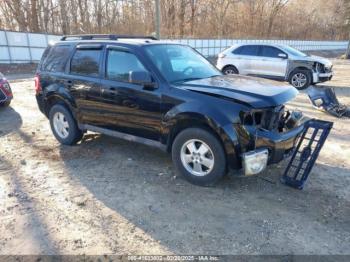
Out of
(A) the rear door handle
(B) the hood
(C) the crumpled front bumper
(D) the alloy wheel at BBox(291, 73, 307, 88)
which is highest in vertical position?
(B) the hood

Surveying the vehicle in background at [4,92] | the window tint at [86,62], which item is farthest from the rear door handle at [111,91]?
the vehicle in background at [4,92]

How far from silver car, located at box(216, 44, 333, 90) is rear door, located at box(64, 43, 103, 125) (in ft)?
26.9

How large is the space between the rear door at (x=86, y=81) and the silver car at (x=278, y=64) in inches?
323

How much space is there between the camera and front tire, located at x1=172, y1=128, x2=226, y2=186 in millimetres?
3951

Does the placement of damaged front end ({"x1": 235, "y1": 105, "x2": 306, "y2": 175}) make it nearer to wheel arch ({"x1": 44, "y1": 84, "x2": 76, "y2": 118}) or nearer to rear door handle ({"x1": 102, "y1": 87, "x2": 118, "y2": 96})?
rear door handle ({"x1": 102, "y1": 87, "x2": 118, "y2": 96})

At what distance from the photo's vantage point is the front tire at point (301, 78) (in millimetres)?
11469

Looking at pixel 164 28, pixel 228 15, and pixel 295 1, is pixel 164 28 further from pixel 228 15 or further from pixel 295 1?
pixel 295 1

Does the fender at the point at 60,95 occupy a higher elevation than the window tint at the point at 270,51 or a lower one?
lower

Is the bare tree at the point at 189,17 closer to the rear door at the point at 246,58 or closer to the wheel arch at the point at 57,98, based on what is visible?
the rear door at the point at 246,58

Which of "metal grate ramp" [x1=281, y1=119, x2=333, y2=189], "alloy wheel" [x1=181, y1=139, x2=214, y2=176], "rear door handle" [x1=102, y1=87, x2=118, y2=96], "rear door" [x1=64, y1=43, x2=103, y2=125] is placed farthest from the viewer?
"rear door" [x1=64, y1=43, x2=103, y2=125]

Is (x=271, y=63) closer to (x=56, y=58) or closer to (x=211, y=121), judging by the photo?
(x=56, y=58)

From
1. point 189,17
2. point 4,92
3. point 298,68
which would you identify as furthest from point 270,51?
point 189,17

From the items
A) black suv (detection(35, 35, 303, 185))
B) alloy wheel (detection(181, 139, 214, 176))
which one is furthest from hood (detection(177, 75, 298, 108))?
alloy wheel (detection(181, 139, 214, 176))

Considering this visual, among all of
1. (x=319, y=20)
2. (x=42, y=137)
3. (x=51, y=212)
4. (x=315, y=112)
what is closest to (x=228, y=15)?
(x=319, y=20)
